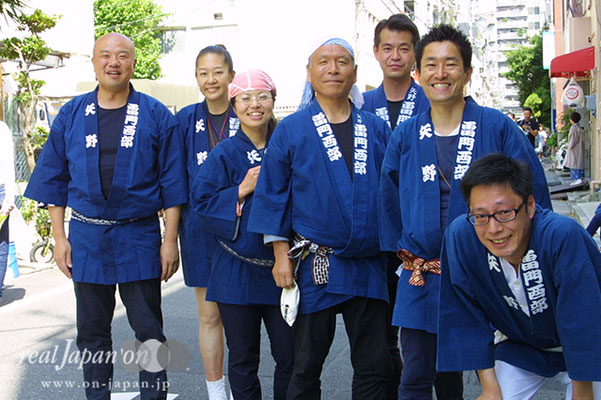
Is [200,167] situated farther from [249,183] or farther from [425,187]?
[425,187]

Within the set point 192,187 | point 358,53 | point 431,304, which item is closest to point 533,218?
point 431,304

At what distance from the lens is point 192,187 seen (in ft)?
12.7

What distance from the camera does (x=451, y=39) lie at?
3338 mm

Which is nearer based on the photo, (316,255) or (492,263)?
(492,263)

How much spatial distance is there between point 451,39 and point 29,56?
10371 millimetres

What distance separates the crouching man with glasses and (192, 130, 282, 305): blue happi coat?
3.76 ft

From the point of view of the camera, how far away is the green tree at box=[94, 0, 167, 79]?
3039cm

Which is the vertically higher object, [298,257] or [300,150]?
[300,150]

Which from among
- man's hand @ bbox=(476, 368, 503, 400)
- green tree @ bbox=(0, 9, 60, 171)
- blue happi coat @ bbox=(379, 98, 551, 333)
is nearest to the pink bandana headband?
blue happi coat @ bbox=(379, 98, 551, 333)

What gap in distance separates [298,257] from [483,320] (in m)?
0.98

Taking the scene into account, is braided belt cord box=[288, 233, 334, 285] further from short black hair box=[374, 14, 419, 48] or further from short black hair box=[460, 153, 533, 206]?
short black hair box=[374, 14, 419, 48]

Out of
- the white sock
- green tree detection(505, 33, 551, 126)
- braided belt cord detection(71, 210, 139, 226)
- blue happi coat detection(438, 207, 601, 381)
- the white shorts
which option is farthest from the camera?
green tree detection(505, 33, 551, 126)

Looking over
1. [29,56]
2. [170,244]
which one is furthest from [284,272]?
[29,56]

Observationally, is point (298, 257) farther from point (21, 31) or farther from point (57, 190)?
point (21, 31)
